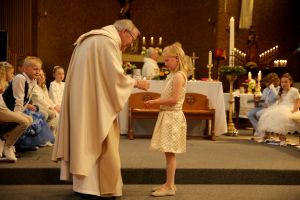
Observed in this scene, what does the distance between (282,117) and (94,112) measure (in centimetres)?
362

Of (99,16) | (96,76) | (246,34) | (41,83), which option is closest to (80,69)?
(96,76)

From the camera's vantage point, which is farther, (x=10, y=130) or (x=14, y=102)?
(x=14, y=102)

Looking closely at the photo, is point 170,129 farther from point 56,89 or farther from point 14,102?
point 56,89

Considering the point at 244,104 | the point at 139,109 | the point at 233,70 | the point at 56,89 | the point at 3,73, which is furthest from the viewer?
the point at 244,104

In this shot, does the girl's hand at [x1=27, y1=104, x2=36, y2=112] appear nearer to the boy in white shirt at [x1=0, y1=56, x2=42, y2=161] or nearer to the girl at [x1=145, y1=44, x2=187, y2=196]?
the boy in white shirt at [x1=0, y1=56, x2=42, y2=161]

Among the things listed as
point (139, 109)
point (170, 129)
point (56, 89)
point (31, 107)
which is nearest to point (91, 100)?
point (170, 129)

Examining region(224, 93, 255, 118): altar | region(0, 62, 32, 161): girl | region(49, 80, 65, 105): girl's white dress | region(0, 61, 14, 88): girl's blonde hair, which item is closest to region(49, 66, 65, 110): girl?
region(49, 80, 65, 105): girl's white dress

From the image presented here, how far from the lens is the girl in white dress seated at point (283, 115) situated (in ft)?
22.1


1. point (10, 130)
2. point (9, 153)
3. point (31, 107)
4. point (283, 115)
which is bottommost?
point (9, 153)

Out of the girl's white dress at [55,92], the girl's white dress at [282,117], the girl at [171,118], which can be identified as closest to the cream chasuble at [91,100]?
the girl at [171,118]

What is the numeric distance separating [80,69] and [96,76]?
0.45 ft

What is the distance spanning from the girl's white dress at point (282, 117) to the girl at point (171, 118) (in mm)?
2820

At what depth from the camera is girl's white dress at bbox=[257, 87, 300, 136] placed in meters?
6.74

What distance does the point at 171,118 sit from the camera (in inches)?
171
